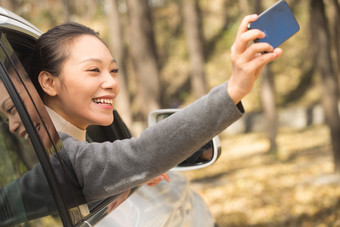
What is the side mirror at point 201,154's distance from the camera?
2.41 meters

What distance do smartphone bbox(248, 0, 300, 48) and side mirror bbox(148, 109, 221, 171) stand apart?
3.70 ft

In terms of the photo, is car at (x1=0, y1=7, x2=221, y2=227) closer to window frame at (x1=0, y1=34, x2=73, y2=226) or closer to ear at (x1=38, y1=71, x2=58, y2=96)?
window frame at (x1=0, y1=34, x2=73, y2=226)

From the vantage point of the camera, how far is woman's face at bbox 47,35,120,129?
1734 millimetres

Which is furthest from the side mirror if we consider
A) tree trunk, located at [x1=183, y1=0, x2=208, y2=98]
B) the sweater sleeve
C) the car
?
tree trunk, located at [x1=183, y1=0, x2=208, y2=98]

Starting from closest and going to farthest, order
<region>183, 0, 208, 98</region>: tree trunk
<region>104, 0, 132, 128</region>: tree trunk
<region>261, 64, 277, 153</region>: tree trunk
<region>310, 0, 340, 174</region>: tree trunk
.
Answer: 1. <region>310, 0, 340, 174</region>: tree trunk
2. <region>261, 64, 277, 153</region>: tree trunk
3. <region>104, 0, 132, 128</region>: tree trunk
4. <region>183, 0, 208, 98</region>: tree trunk

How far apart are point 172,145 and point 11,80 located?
0.50m

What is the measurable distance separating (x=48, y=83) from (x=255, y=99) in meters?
23.8

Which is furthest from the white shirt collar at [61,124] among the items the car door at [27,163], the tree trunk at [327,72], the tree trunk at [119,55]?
the tree trunk at [119,55]

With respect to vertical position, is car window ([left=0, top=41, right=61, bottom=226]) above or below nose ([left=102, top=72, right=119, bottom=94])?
below

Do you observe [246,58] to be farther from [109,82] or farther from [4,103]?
[4,103]

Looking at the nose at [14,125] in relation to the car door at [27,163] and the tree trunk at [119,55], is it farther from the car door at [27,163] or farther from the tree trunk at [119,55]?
the tree trunk at [119,55]

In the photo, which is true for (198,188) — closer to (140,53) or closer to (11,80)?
(140,53)

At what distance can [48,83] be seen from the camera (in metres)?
1.80

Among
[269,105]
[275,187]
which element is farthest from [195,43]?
[275,187]
